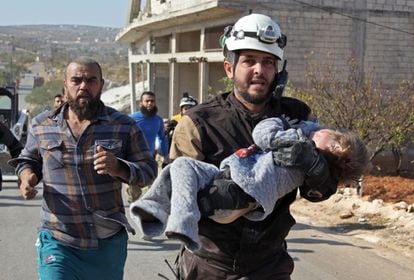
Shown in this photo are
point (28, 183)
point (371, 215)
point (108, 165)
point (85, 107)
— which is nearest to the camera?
point (108, 165)

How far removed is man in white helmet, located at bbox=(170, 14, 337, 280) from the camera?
9.92ft

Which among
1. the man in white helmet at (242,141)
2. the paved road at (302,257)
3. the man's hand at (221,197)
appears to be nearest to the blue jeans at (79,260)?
the man in white helmet at (242,141)

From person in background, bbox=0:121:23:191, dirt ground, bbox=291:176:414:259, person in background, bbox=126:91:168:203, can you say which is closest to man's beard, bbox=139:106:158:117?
person in background, bbox=126:91:168:203

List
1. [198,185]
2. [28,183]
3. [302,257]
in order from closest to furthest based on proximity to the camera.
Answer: [198,185]
[28,183]
[302,257]

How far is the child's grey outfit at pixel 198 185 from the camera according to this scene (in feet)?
8.23

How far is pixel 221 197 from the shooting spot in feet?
8.70

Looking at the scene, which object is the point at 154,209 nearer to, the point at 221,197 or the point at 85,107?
the point at 221,197

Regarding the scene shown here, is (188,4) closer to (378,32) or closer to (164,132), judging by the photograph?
(378,32)

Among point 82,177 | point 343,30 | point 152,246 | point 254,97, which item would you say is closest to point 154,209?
point 254,97

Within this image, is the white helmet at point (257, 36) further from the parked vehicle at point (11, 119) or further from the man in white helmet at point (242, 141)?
the parked vehicle at point (11, 119)

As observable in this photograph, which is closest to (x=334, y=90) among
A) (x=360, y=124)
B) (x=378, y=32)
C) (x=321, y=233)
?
(x=360, y=124)

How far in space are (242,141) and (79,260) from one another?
1.56 metres

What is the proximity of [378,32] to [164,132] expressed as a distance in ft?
46.2

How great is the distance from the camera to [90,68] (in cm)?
425
